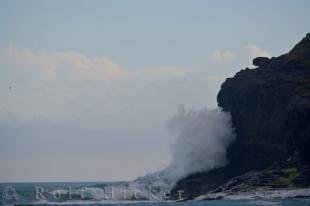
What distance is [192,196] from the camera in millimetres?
165000

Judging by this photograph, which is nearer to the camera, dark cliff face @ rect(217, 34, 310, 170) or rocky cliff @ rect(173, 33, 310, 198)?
rocky cliff @ rect(173, 33, 310, 198)

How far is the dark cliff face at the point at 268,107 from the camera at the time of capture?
167m

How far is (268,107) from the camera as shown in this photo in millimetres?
182500

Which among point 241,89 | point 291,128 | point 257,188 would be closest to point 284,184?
point 257,188

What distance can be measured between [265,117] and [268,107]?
258 centimetres

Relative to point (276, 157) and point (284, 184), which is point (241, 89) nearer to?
point (276, 157)

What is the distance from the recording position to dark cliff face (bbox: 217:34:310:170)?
167375mm

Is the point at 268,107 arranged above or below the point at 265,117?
above

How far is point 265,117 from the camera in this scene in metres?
183

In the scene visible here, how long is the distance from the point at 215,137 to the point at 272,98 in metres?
21.7

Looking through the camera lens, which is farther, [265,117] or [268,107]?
[265,117]

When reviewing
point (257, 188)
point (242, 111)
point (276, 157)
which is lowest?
point (257, 188)

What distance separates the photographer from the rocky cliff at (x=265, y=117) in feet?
541

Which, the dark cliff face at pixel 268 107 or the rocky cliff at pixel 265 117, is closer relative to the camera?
the rocky cliff at pixel 265 117
